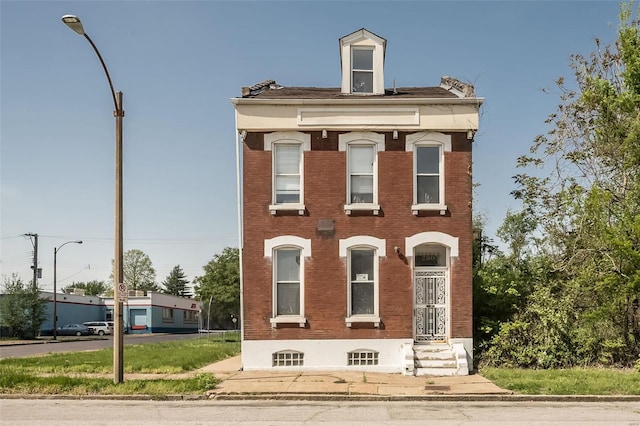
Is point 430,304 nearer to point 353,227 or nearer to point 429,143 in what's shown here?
point 353,227

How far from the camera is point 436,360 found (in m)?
17.5

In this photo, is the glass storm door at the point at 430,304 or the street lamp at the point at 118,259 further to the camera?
the glass storm door at the point at 430,304

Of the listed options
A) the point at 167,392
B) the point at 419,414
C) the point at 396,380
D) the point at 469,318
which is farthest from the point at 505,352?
the point at 167,392

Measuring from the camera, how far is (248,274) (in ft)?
60.5

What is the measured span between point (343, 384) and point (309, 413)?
3.37 m

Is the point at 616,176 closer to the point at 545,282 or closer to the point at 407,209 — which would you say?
the point at 545,282

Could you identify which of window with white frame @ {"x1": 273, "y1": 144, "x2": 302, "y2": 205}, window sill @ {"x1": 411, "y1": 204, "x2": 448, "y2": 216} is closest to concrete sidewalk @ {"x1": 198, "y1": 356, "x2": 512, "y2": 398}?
window sill @ {"x1": 411, "y1": 204, "x2": 448, "y2": 216}

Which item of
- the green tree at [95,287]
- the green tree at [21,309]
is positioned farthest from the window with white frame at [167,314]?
the green tree at [95,287]

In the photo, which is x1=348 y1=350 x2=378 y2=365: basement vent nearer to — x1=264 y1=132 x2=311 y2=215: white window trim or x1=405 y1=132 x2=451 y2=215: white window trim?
x1=405 y1=132 x2=451 y2=215: white window trim

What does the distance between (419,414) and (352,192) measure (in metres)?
8.15

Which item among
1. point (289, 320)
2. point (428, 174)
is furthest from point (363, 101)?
point (289, 320)

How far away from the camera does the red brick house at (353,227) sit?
18.2 metres

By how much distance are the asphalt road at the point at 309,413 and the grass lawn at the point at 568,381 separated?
2.55ft

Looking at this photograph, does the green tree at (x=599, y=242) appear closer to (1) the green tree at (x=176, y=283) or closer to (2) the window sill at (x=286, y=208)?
(2) the window sill at (x=286, y=208)
